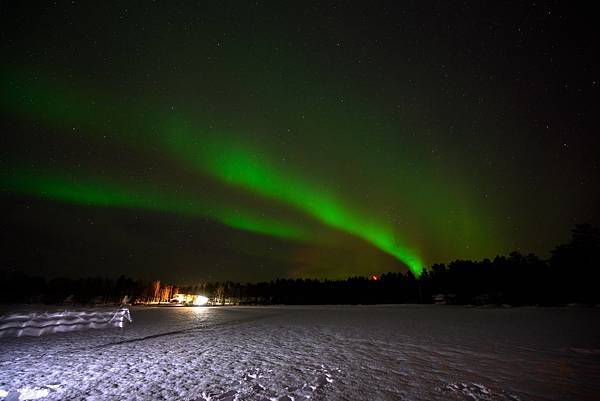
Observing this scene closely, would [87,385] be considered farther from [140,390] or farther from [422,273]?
[422,273]

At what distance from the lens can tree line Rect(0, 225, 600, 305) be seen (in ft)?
161

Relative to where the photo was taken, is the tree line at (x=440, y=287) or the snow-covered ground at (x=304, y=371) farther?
the tree line at (x=440, y=287)

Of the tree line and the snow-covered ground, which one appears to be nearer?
the snow-covered ground

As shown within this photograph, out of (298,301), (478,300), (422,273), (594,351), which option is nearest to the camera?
(594,351)

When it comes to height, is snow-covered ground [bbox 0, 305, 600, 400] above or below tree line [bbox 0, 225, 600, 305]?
below

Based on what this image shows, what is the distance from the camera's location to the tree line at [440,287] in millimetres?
49156

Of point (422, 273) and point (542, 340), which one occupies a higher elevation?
point (422, 273)

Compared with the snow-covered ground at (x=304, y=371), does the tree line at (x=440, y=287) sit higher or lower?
higher

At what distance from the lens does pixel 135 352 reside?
9227mm

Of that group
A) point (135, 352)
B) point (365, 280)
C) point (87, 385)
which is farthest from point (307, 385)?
point (365, 280)

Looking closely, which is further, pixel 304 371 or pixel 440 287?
pixel 440 287

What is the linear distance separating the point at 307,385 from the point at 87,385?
4.77 metres

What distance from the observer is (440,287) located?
84562 millimetres

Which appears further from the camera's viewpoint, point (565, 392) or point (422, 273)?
point (422, 273)
